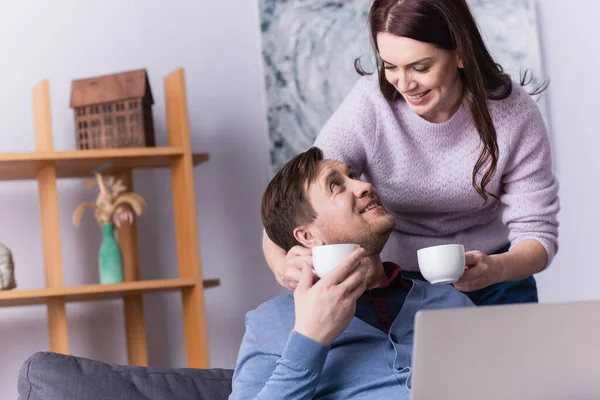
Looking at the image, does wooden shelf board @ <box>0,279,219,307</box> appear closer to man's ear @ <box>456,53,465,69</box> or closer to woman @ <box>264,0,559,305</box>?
woman @ <box>264,0,559,305</box>

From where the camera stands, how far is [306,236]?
1961 mm

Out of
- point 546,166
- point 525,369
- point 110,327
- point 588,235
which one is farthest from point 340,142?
point 588,235

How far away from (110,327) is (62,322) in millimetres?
254

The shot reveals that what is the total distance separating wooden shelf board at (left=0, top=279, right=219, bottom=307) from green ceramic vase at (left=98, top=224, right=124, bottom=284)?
0.05 m

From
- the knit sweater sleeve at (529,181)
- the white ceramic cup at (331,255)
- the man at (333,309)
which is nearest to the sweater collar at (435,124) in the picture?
the knit sweater sleeve at (529,181)

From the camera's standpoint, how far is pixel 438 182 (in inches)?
86.8

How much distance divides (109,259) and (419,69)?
128cm

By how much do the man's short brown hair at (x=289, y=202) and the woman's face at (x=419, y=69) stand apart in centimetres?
25

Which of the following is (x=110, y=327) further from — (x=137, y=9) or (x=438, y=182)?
(x=438, y=182)

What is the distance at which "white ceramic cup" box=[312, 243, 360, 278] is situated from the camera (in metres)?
1.65

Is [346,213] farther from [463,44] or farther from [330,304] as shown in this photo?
[463,44]

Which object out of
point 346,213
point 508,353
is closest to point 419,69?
point 346,213

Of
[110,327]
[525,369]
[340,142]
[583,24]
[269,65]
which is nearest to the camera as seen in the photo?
[525,369]

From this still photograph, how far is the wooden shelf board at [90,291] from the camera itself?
2.67 metres
